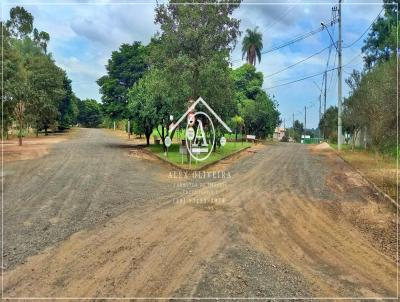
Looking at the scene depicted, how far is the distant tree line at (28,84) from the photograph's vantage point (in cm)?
2373

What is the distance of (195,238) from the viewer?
26.3 ft

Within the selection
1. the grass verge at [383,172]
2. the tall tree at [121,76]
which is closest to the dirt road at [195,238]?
the grass verge at [383,172]

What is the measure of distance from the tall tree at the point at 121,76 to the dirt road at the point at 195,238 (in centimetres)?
1981

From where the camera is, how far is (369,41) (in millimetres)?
44781

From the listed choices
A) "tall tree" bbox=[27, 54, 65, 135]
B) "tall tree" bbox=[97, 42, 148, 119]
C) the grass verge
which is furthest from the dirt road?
"tall tree" bbox=[27, 54, 65, 135]

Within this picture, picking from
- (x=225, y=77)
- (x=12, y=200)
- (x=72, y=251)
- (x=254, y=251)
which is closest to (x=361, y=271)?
(x=254, y=251)

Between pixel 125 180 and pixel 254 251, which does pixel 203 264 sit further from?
pixel 125 180

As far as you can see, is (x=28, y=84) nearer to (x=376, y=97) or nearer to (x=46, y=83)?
(x=46, y=83)

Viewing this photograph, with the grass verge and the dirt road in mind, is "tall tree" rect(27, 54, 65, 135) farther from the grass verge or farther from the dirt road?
the grass verge

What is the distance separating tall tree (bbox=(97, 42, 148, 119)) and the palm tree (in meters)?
36.6

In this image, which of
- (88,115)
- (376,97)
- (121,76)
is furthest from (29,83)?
(88,115)

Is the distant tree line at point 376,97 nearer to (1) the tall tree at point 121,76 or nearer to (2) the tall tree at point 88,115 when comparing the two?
(1) the tall tree at point 121,76

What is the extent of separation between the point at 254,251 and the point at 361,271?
75.6 inches

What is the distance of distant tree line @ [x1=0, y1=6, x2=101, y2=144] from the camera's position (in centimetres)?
2373
